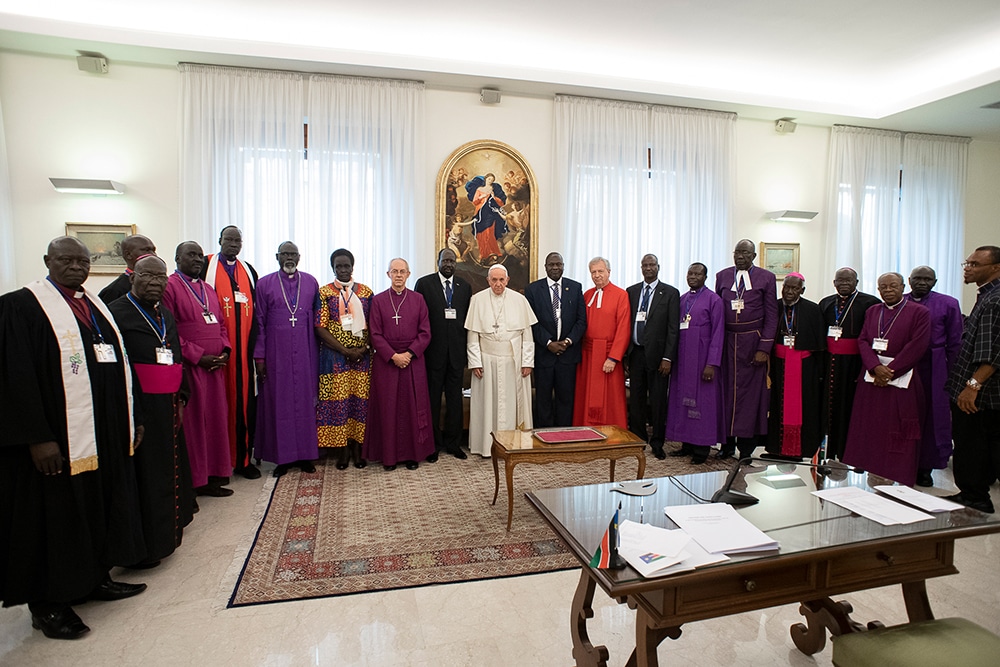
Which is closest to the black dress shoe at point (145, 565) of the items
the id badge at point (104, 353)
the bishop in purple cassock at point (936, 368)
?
the id badge at point (104, 353)

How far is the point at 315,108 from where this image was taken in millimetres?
6355

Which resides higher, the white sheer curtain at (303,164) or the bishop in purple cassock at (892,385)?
the white sheer curtain at (303,164)

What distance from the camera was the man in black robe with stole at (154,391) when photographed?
3.26m

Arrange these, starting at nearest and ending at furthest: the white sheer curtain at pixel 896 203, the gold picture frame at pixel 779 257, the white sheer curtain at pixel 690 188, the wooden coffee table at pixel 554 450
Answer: the wooden coffee table at pixel 554 450
the white sheer curtain at pixel 690 188
the gold picture frame at pixel 779 257
the white sheer curtain at pixel 896 203

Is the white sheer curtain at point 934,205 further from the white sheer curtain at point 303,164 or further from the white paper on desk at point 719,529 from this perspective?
the white paper on desk at point 719,529

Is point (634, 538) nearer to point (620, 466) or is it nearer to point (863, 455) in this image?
point (620, 466)

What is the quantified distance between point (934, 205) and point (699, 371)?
5.77m

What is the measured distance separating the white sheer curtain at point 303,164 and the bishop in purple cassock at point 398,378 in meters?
1.42

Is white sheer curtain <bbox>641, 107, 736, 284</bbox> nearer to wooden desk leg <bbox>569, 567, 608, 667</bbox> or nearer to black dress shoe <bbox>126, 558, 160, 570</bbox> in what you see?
wooden desk leg <bbox>569, 567, 608, 667</bbox>

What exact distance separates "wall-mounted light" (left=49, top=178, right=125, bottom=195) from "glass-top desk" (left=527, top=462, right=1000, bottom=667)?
18.5 feet

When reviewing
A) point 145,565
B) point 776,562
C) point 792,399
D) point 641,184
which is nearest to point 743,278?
point 792,399

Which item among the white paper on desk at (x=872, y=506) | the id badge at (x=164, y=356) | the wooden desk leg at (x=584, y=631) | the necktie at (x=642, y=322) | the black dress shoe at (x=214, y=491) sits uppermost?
the necktie at (x=642, y=322)

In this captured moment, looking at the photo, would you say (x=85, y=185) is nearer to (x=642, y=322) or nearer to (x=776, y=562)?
(x=642, y=322)

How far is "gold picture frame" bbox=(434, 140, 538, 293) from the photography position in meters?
6.81
